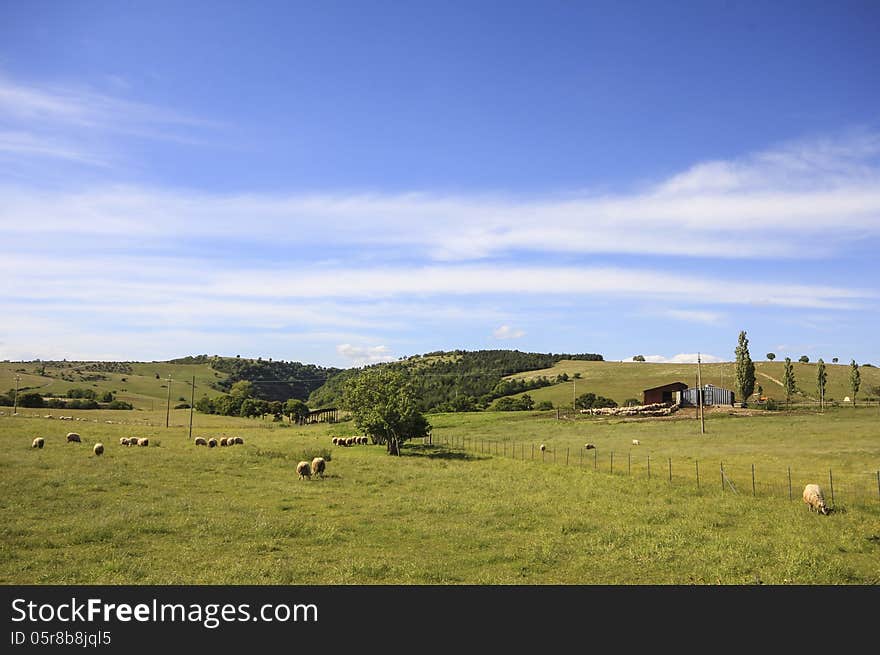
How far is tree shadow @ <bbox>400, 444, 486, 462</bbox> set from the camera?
193 ft

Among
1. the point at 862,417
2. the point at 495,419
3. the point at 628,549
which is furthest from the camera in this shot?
the point at 495,419

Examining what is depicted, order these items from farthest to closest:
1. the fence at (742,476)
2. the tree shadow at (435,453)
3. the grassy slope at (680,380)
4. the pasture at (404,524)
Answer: the grassy slope at (680,380), the tree shadow at (435,453), the fence at (742,476), the pasture at (404,524)

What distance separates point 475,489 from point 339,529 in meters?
13.7

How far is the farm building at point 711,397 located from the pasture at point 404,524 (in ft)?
194

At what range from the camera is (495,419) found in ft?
351

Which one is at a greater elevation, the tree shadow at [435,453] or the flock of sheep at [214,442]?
the flock of sheep at [214,442]

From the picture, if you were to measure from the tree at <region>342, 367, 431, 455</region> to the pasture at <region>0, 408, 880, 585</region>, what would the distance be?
1497 centimetres

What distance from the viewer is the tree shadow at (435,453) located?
58.8 metres

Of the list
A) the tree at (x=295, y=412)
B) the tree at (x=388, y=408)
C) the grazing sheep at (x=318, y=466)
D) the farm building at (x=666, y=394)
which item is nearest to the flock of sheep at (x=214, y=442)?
the tree at (x=388, y=408)

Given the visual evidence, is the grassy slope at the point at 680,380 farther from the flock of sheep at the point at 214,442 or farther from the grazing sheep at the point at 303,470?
the grazing sheep at the point at 303,470

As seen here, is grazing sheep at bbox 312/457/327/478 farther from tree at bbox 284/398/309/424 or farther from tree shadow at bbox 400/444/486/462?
tree at bbox 284/398/309/424
